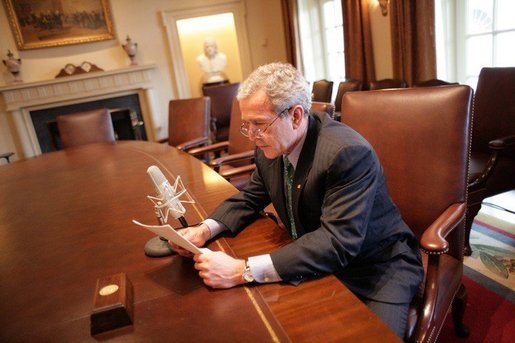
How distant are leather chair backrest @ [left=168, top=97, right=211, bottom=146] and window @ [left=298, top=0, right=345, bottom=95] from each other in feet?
7.82

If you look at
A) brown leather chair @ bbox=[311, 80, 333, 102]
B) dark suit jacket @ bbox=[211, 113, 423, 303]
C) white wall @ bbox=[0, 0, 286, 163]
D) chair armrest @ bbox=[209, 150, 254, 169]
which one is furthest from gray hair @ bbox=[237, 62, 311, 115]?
white wall @ bbox=[0, 0, 286, 163]

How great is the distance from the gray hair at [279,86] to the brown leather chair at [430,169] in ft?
1.27

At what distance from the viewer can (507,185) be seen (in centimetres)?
191

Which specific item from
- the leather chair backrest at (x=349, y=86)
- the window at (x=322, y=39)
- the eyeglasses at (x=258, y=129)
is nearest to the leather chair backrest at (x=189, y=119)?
the leather chair backrest at (x=349, y=86)

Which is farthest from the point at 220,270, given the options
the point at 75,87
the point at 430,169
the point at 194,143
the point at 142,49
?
the point at 142,49

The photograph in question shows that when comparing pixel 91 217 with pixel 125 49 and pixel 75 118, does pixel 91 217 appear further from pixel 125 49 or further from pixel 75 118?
pixel 125 49

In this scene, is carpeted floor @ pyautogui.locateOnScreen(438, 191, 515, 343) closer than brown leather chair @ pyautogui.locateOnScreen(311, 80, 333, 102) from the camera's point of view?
Yes

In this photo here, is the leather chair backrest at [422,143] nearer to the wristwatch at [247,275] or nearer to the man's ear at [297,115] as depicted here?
the man's ear at [297,115]

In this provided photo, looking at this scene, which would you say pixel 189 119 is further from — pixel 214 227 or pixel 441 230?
pixel 441 230

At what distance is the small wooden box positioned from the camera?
701mm

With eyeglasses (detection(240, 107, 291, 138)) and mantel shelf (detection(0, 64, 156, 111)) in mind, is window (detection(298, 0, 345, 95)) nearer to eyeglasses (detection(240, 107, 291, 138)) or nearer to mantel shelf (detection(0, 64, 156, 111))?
mantel shelf (detection(0, 64, 156, 111))

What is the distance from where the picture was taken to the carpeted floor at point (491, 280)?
1.47 m

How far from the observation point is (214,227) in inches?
41.7

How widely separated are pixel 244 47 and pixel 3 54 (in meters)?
3.30
